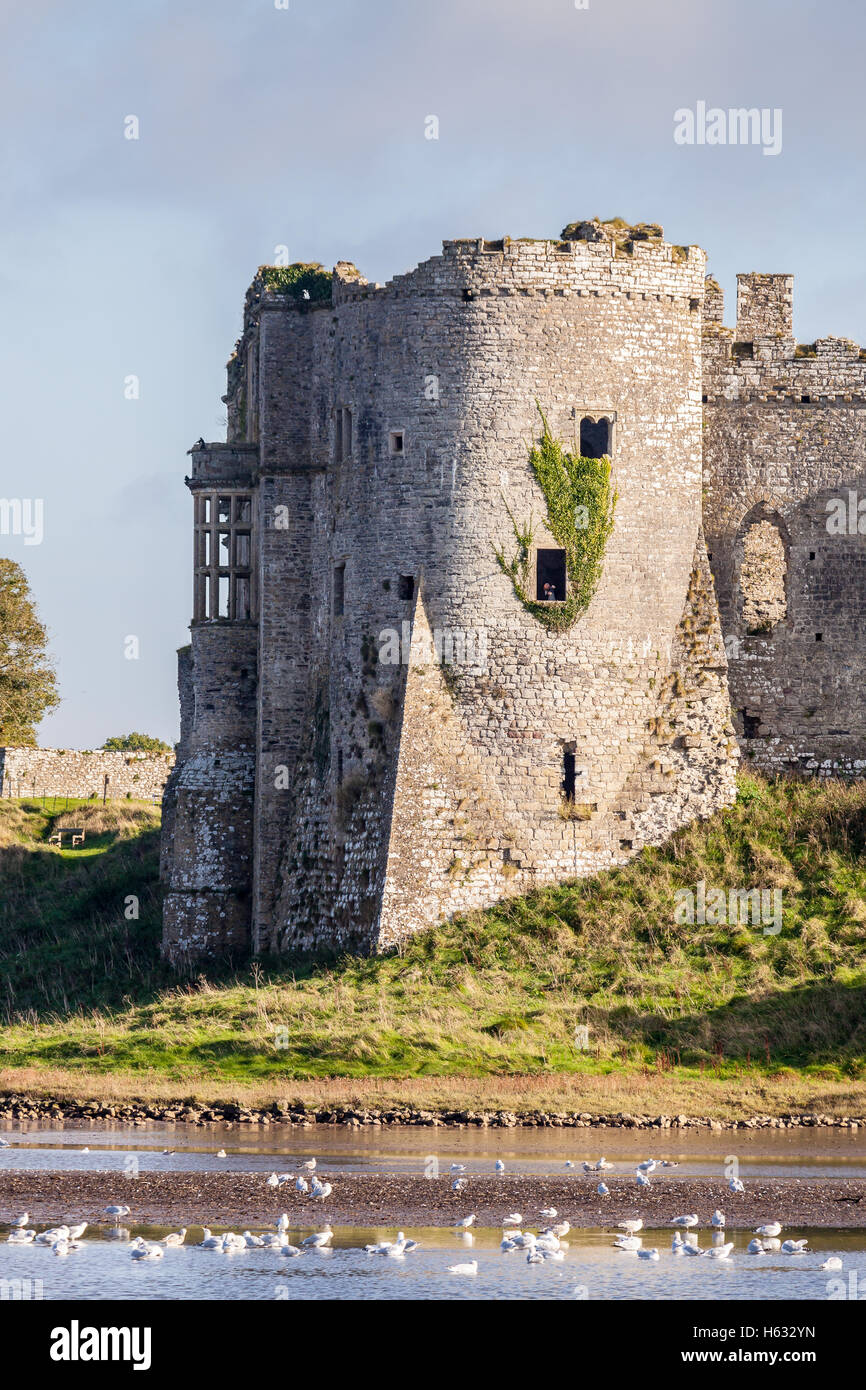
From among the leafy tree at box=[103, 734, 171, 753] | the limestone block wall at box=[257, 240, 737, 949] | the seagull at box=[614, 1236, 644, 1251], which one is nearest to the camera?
the seagull at box=[614, 1236, 644, 1251]

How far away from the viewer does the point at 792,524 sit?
144ft

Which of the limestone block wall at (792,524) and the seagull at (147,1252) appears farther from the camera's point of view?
the limestone block wall at (792,524)

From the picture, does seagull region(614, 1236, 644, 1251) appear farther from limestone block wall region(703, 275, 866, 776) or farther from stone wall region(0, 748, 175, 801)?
stone wall region(0, 748, 175, 801)

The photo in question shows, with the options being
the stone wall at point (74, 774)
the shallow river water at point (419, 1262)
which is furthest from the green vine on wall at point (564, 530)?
the stone wall at point (74, 774)

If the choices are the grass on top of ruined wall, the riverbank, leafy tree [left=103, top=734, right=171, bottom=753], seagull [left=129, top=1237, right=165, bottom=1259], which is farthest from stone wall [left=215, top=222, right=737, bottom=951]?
leafy tree [left=103, top=734, right=171, bottom=753]

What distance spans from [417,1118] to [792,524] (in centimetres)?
1668

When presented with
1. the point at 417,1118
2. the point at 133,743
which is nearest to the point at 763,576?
the point at 417,1118

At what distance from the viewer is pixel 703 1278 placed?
837 inches

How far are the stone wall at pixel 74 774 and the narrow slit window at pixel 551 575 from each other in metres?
24.8

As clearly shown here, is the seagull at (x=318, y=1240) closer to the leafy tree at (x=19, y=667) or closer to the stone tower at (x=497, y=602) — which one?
the stone tower at (x=497, y=602)

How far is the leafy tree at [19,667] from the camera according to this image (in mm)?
72188

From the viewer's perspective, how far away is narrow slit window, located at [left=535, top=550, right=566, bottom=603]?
40.8 m

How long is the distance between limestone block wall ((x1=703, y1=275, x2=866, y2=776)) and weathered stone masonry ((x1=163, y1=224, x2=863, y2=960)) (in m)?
0.07
